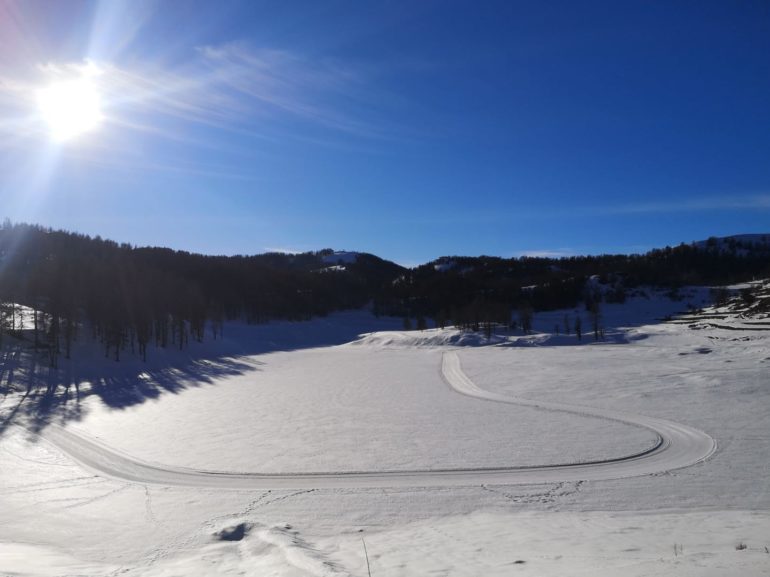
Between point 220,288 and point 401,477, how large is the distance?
129 metres

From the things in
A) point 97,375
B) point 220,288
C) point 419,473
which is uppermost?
point 220,288

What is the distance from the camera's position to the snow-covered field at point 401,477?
977 centimetres

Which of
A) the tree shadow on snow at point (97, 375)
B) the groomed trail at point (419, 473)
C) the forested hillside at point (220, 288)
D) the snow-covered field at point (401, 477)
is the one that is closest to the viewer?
the snow-covered field at point (401, 477)

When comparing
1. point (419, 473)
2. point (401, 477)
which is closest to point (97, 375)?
point (401, 477)

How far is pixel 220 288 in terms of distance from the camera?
450ft

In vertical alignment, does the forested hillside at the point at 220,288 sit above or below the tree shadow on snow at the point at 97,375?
above

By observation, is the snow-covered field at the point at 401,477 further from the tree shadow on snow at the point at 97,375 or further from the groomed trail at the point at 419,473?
the tree shadow on snow at the point at 97,375

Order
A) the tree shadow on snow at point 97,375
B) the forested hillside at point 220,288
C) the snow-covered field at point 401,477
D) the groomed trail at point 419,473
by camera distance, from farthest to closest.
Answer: the forested hillside at point 220,288, the tree shadow on snow at point 97,375, the groomed trail at point 419,473, the snow-covered field at point 401,477

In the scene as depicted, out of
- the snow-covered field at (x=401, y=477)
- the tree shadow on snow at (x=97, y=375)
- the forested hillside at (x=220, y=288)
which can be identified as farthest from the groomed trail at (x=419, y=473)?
the forested hillside at (x=220, y=288)

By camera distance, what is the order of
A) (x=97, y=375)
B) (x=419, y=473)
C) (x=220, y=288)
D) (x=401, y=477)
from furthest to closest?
(x=220, y=288) < (x=97, y=375) < (x=419, y=473) < (x=401, y=477)

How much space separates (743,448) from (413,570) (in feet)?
53.7

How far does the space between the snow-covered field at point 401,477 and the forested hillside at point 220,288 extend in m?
21.4

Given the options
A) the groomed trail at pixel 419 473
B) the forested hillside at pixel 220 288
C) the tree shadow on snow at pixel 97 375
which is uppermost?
the forested hillside at pixel 220 288

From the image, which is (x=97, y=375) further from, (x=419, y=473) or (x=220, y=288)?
(x=220, y=288)
